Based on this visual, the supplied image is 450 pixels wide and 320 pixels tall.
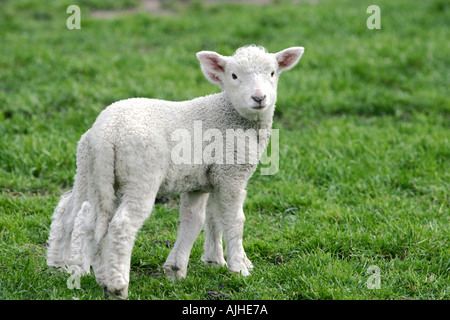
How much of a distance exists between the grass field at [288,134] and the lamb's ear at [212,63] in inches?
63.1

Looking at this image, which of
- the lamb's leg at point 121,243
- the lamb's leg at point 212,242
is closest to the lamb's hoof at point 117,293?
the lamb's leg at point 121,243

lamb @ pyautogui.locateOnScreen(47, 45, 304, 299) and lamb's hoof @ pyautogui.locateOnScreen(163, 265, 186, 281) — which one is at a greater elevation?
lamb @ pyautogui.locateOnScreen(47, 45, 304, 299)

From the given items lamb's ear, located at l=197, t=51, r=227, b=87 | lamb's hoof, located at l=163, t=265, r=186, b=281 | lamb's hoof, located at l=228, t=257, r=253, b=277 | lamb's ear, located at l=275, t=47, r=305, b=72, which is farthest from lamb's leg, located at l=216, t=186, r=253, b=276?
lamb's ear, located at l=275, t=47, r=305, b=72

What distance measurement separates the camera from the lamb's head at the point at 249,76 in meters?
4.75

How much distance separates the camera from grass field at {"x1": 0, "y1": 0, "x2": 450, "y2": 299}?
16.6 feet

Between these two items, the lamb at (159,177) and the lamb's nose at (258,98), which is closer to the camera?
the lamb at (159,177)

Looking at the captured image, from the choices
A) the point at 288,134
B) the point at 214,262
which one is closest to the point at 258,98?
the point at 214,262

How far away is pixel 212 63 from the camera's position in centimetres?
505

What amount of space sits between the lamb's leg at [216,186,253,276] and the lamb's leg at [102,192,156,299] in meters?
0.80

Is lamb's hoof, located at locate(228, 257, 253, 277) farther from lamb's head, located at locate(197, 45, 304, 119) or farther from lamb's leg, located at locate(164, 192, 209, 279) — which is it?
lamb's head, located at locate(197, 45, 304, 119)

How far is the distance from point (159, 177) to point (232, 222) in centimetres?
77

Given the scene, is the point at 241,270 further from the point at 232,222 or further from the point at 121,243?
the point at 121,243

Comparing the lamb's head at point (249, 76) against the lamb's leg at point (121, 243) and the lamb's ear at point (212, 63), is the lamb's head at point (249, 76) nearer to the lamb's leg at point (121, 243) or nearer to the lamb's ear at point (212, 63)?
the lamb's ear at point (212, 63)
